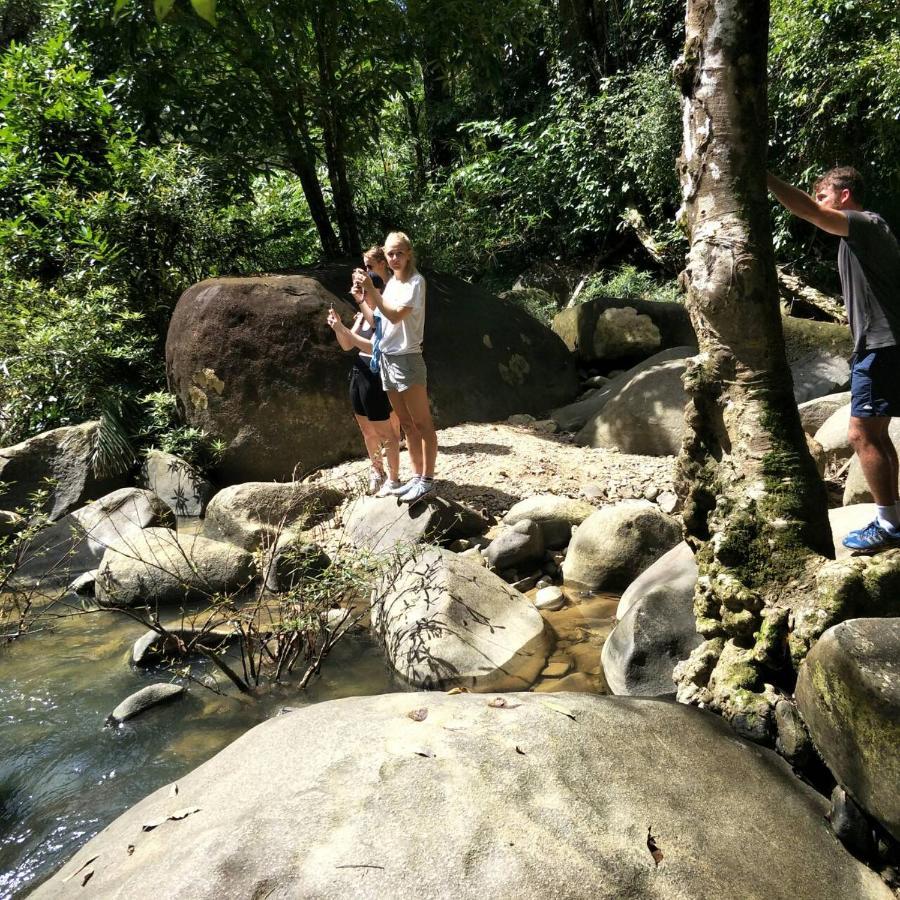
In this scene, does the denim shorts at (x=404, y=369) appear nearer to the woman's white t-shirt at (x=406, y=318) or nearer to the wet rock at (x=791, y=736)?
the woman's white t-shirt at (x=406, y=318)

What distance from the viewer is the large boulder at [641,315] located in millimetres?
8812

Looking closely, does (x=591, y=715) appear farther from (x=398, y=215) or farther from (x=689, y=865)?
(x=398, y=215)

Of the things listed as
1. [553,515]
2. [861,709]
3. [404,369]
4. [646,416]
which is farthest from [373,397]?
[861,709]

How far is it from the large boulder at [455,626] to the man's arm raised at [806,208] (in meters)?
2.34

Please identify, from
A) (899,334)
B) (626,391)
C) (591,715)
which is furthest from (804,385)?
(591,715)

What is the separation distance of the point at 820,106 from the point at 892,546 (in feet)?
28.0

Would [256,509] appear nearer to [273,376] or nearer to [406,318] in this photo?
[273,376]

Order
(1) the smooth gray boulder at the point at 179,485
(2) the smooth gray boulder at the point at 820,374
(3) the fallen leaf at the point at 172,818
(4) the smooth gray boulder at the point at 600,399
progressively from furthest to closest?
1. (4) the smooth gray boulder at the point at 600,399
2. (1) the smooth gray boulder at the point at 179,485
3. (2) the smooth gray boulder at the point at 820,374
4. (3) the fallen leaf at the point at 172,818

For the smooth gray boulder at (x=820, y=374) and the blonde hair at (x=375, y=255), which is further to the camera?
the smooth gray boulder at (x=820, y=374)

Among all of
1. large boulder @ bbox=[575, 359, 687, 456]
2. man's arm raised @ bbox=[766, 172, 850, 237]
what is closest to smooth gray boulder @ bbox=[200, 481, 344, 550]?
large boulder @ bbox=[575, 359, 687, 456]

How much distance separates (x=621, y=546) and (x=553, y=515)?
2.68ft

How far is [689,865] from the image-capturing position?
1.92 meters

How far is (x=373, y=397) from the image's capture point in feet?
18.5

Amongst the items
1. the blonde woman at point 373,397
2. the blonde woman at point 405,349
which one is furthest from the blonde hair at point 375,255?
the blonde woman at point 405,349
